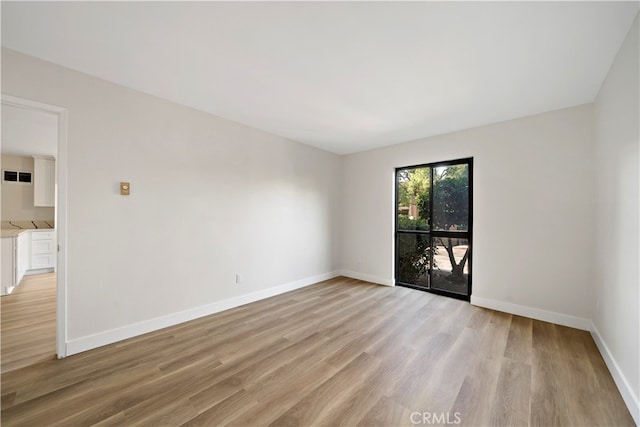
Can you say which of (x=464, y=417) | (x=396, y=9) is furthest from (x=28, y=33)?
(x=464, y=417)

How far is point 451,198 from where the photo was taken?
3.91m

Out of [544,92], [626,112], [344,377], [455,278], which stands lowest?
[344,377]

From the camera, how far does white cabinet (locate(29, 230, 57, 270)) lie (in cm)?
512

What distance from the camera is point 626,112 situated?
1.82 m

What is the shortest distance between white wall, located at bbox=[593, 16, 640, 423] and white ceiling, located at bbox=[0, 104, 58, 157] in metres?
5.20

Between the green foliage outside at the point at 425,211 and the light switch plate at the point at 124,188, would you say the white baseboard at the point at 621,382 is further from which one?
the light switch plate at the point at 124,188

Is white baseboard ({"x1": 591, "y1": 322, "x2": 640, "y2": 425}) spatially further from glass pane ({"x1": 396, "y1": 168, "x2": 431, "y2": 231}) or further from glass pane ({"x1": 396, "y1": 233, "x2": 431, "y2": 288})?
glass pane ({"x1": 396, "y1": 168, "x2": 431, "y2": 231})

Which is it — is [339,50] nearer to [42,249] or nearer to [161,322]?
[161,322]

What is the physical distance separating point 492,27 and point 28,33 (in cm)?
337

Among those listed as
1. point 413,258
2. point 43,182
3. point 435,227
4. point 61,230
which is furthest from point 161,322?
point 43,182

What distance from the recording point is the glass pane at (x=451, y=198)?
149 inches

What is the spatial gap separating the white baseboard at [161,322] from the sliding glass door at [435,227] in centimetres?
226

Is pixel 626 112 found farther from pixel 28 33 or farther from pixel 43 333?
pixel 43 333

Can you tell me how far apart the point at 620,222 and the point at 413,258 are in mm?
2669
